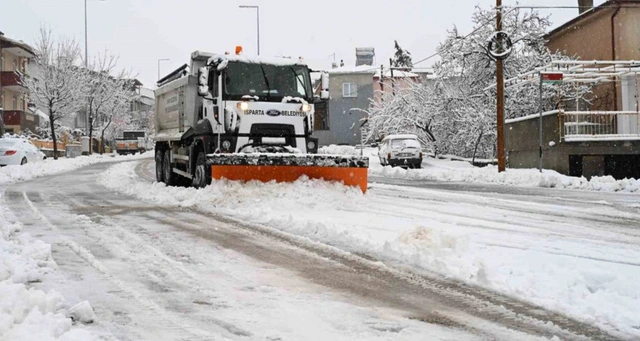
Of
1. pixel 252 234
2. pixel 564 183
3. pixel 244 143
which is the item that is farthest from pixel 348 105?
pixel 252 234

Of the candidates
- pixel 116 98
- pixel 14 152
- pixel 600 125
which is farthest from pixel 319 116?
pixel 116 98

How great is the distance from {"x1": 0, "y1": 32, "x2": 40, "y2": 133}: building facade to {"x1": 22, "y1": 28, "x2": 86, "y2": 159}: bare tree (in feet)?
13.3

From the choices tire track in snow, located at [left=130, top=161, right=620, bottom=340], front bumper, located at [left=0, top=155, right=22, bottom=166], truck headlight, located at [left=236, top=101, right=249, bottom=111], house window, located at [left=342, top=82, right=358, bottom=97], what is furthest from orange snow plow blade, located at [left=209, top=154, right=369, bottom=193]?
house window, located at [left=342, top=82, right=358, bottom=97]

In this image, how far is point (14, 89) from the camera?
55.5 meters

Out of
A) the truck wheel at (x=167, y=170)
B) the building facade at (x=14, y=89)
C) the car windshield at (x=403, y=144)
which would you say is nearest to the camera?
the truck wheel at (x=167, y=170)

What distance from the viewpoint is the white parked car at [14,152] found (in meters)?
28.2

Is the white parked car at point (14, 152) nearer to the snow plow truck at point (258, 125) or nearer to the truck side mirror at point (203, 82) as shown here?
→ the snow plow truck at point (258, 125)

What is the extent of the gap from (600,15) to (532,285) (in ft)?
93.1

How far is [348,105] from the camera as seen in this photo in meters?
61.8

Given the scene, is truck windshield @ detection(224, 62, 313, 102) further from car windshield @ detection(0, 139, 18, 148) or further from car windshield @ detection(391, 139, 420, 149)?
car windshield @ detection(0, 139, 18, 148)

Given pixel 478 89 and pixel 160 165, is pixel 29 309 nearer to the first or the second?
pixel 160 165

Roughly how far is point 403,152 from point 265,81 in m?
18.6

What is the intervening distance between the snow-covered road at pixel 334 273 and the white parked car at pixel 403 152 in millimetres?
20562


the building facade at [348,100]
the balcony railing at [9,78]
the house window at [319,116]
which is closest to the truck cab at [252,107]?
the house window at [319,116]
